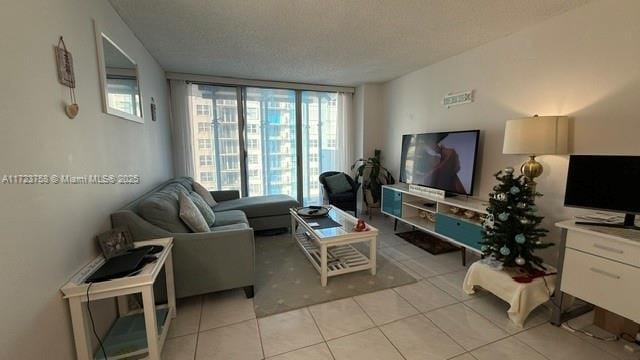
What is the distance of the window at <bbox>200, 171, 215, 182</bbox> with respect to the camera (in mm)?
4344

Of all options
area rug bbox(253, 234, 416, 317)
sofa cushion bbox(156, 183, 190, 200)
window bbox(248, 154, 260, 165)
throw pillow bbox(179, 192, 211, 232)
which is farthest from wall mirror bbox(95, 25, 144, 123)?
window bbox(248, 154, 260, 165)

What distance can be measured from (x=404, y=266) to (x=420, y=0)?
2.44 metres

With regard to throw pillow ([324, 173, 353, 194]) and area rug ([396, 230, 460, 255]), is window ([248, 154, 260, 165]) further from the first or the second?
area rug ([396, 230, 460, 255])

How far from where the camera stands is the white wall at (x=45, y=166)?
3.44ft

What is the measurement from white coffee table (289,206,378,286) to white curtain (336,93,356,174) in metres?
1.99

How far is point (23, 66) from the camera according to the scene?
1.15 metres

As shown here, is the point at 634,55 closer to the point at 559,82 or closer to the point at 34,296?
the point at 559,82

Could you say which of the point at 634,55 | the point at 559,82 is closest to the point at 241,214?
the point at 559,82

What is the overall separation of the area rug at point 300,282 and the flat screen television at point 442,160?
1.19 meters

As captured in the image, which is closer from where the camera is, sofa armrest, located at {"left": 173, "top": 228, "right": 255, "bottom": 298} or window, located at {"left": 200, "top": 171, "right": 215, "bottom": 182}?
sofa armrest, located at {"left": 173, "top": 228, "right": 255, "bottom": 298}

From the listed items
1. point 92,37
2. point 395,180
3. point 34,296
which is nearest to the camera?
point 34,296

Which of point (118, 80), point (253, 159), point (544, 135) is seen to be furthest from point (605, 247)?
point (253, 159)

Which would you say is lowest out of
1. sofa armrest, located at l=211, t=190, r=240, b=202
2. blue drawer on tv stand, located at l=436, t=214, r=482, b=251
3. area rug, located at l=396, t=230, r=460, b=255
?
area rug, located at l=396, t=230, r=460, b=255

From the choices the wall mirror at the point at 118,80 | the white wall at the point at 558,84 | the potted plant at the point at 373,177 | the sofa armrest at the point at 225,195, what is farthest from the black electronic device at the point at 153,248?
the potted plant at the point at 373,177
